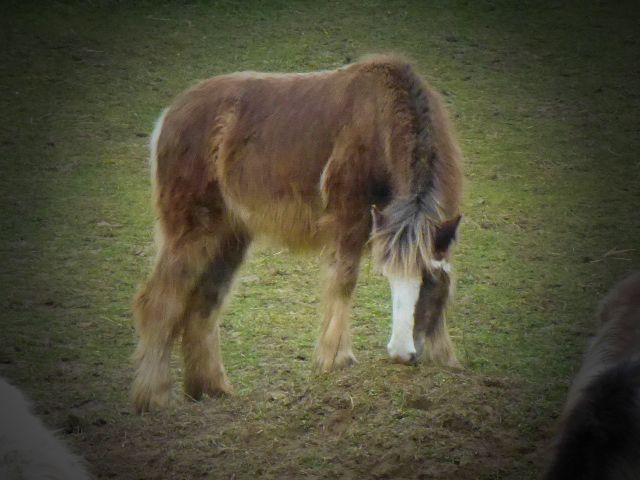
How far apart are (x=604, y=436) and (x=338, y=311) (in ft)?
5.08

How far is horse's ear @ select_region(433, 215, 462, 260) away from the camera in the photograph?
3105mm

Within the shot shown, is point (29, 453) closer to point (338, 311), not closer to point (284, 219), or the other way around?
point (338, 311)

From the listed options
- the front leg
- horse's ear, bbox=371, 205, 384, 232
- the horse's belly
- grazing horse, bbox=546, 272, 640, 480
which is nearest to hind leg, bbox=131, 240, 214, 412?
the horse's belly

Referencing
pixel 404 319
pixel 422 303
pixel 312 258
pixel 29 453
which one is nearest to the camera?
pixel 29 453

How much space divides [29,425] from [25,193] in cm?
351

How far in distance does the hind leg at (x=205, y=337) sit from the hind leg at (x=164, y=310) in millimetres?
73

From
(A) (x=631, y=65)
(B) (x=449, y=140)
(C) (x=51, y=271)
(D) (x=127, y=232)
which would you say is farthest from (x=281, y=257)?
(A) (x=631, y=65)

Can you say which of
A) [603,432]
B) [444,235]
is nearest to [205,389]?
[444,235]

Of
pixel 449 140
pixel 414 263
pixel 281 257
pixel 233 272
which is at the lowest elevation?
pixel 281 257

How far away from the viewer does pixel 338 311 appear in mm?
3365

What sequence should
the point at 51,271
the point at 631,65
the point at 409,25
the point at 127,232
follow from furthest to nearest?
the point at 409,25, the point at 631,65, the point at 127,232, the point at 51,271

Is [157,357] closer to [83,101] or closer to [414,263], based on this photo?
[414,263]

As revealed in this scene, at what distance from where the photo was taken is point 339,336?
3.36 m

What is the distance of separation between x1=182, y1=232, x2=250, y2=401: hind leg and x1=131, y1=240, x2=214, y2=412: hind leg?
0.24ft
